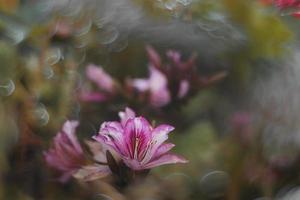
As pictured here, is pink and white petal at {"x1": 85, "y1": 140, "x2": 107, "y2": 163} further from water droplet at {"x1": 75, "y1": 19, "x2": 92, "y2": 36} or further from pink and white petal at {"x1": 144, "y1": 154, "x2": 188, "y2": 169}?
water droplet at {"x1": 75, "y1": 19, "x2": 92, "y2": 36}

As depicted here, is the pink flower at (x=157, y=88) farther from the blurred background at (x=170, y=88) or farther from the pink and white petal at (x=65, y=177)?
the pink and white petal at (x=65, y=177)

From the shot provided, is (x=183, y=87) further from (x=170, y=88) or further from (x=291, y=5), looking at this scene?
(x=291, y=5)

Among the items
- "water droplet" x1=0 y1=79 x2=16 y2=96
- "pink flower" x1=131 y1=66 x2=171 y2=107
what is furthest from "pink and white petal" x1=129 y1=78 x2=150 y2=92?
"water droplet" x1=0 y1=79 x2=16 y2=96

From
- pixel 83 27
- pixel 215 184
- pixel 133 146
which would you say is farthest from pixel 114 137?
pixel 83 27

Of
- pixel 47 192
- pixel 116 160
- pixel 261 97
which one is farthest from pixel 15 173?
pixel 261 97

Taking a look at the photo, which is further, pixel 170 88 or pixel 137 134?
pixel 170 88

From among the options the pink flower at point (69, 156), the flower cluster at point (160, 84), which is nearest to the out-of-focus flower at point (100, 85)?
the flower cluster at point (160, 84)
